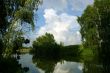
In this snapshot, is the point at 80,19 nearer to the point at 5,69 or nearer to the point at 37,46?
the point at 37,46

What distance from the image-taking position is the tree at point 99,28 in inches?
3521

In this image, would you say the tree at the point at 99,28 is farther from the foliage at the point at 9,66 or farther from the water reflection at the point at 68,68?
the foliage at the point at 9,66

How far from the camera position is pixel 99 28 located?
89.9 m

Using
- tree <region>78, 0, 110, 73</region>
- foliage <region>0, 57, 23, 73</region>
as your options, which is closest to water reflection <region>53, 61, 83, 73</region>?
tree <region>78, 0, 110, 73</region>

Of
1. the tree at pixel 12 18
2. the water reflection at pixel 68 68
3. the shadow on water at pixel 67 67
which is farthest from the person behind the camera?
the water reflection at pixel 68 68

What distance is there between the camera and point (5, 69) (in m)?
32.8

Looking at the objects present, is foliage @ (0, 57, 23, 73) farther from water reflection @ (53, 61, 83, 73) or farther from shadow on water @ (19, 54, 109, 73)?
water reflection @ (53, 61, 83, 73)

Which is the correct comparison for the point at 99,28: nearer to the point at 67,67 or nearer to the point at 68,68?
the point at 67,67

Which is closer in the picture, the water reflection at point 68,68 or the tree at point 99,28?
the water reflection at point 68,68

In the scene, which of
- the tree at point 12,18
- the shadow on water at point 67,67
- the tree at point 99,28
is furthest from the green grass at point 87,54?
the tree at point 12,18

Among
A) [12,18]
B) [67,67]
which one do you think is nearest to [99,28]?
[67,67]

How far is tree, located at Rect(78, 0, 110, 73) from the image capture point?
3521 inches

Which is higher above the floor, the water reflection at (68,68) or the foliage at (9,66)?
the foliage at (9,66)

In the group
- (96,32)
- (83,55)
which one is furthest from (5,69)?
(83,55)
